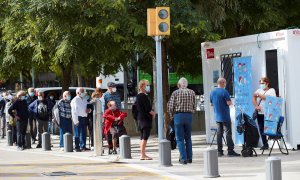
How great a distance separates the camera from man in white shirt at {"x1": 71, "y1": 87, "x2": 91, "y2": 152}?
1994 centimetres

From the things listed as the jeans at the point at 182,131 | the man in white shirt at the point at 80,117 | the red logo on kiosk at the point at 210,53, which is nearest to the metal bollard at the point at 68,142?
the man in white shirt at the point at 80,117

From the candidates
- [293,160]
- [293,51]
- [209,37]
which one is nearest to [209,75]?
[209,37]

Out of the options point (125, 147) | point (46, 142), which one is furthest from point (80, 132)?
point (125, 147)

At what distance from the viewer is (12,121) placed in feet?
75.2

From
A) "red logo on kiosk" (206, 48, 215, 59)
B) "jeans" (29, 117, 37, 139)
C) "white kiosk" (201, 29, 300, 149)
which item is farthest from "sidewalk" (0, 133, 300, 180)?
"jeans" (29, 117, 37, 139)

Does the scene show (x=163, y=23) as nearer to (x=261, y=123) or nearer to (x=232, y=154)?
(x=232, y=154)

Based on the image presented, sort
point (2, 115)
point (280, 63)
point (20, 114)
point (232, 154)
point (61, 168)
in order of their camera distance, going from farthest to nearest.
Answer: point (2, 115) → point (20, 114) → point (280, 63) → point (232, 154) → point (61, 168)

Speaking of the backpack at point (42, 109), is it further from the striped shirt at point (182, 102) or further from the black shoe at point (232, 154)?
the striped shirt at point (182, 102)

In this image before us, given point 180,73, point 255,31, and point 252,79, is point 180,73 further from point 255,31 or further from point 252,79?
point 252,79

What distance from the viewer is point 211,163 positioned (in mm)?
12914

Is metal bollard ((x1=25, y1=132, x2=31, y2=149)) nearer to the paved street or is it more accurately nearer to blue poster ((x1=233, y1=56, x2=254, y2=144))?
the paved street

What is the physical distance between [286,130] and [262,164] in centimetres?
273

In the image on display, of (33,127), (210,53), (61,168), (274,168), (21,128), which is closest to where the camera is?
(274,168)

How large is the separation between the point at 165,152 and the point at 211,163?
215 cm
